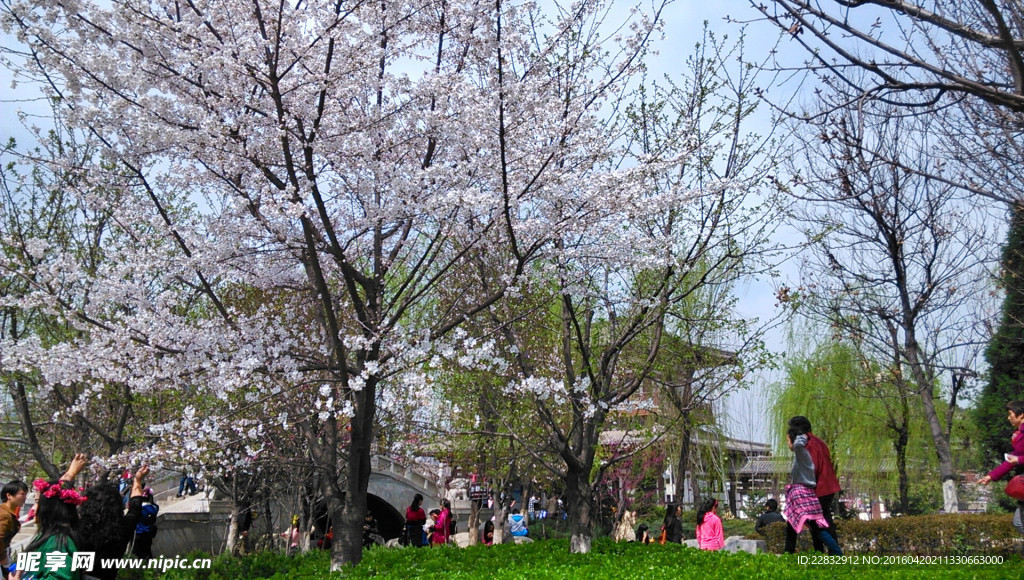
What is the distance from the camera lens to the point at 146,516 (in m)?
8.89

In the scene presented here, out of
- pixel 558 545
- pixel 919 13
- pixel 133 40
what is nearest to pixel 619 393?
pixel 558 545

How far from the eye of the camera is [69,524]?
17.3ft

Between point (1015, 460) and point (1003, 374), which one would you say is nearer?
point (1015, 460)

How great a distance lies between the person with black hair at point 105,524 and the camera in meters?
6.67

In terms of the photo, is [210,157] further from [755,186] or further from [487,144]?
[755,186]

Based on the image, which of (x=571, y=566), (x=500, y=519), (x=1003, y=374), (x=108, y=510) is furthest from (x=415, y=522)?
(x=1003, y=374)

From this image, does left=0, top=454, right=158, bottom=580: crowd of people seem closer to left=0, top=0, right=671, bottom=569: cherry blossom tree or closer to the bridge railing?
Result: left=0, top=0, right=671, bottom=569: cherry blossom tree

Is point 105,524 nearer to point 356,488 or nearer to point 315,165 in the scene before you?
point 356,488

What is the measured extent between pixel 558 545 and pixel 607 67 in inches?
214

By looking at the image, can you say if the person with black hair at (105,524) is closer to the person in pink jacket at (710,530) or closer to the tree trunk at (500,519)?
the person in pink jacket at (710,530)

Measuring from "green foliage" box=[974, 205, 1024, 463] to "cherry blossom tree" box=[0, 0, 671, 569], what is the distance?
10513mm

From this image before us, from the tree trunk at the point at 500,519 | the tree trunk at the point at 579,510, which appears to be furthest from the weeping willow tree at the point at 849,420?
the tree trunk at the point at 579,510

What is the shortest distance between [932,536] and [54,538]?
9.68m

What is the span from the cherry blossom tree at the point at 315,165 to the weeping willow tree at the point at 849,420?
14738 millimetres
